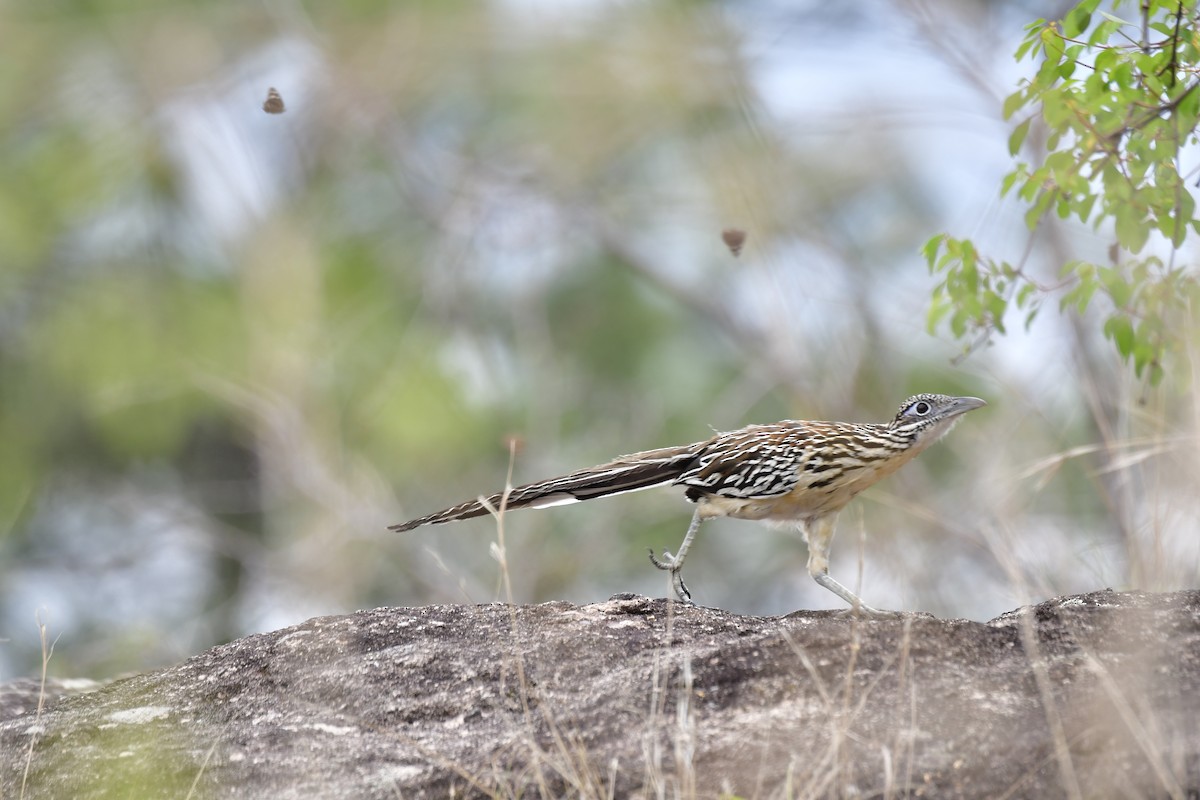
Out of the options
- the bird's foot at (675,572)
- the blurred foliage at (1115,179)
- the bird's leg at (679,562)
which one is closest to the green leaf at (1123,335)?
the blurred foliage at (1115,179)

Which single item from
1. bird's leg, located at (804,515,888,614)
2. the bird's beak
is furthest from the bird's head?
bird's leg, located at (804,515,888,614)

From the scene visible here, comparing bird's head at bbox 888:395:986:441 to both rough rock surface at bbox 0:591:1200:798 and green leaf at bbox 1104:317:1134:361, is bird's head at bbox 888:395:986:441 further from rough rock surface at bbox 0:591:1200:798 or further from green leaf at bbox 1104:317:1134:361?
rough rock surface at bbox 0:591:1200:798

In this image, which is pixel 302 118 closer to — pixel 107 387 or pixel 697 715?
pixel 107 387

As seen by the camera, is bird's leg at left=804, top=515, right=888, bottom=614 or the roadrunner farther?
the roadrunner

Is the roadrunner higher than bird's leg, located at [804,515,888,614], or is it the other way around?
the roadrunner

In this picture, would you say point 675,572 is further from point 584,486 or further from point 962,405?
point 962,405

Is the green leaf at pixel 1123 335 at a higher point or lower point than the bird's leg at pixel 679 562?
higher

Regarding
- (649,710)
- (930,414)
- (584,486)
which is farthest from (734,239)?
(649,710)

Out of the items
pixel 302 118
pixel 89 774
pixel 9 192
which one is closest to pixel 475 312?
pixel 302 118

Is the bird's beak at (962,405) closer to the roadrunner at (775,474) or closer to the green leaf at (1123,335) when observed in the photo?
the roadrunner at (775,474)

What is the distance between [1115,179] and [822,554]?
1.81 meters

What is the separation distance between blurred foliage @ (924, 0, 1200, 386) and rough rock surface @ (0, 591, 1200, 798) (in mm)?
1427

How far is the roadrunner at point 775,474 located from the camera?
218 inches

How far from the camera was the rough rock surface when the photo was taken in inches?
153
